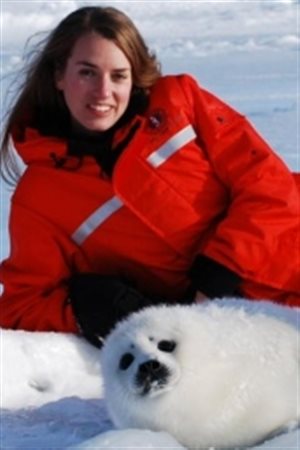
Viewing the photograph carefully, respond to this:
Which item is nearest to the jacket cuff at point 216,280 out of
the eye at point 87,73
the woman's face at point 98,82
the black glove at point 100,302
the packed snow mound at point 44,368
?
the black glove at point 100,302

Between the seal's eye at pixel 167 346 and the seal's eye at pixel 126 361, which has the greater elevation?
the seal's eye at pixel 167 346

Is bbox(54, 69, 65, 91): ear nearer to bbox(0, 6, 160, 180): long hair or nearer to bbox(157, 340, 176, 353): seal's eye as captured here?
bbox(0, 6, 160, 180): long hair

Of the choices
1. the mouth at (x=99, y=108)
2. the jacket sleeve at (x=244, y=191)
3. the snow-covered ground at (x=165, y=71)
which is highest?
the mouth at (x=99, y=108)

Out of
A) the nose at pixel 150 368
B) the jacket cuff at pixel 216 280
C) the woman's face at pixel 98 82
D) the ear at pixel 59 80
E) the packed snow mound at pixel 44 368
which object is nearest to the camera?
the nose at pixel 150 368

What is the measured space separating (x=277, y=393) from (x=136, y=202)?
0.88 m

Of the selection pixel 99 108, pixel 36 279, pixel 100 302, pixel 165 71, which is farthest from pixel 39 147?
pixel 165 71

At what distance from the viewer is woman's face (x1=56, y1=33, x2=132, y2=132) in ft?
8.78

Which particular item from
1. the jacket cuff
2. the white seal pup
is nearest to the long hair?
the jacket cuff

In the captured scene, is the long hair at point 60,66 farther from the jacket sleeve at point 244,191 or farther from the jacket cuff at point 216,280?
the jacket cuff at point 216,280

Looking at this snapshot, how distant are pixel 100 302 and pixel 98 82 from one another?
56cm

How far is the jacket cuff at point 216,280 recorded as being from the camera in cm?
257

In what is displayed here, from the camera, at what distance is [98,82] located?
106 inches

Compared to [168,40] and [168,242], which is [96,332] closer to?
[168,242]

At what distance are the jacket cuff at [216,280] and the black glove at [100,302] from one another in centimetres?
14
